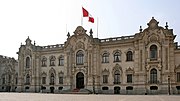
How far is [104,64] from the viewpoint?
208ft

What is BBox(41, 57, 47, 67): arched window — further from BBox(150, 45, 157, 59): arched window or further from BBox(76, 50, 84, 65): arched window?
BBox(150, 45, 157, 59): arched window

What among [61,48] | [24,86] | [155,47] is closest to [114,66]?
[155,47]

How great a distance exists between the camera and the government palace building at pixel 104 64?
5622cm

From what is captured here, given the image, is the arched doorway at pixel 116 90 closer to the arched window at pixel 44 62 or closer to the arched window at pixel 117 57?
the arched window at pixel 117 57

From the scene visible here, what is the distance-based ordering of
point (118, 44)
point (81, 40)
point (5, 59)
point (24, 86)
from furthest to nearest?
point (5, 59) → point (24, 86) → point (81, 40) → point (118, 44)

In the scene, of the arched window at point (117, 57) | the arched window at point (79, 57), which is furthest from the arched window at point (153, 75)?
the arched window at point (79, 57)

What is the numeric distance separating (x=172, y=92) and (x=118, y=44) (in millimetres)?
14453

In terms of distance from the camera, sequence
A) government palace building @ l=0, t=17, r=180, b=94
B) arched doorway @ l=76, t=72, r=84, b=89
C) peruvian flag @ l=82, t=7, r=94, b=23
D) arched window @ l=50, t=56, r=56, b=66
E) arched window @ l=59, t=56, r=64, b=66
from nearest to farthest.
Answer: government palace building @ l=0, t=17, r=180, b=94 < peruvian flag @ l=82, t=7, r=94, b=23 < arched doorway @ l=76, t=72, r=84, b=89 < arched window @ l=59, t=56, r=64, b=66 < arched window @ l=50, t=56, r=56, b=66

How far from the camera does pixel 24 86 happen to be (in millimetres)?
74562

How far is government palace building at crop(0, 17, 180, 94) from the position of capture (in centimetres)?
5622

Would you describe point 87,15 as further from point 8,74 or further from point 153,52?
point 8,74

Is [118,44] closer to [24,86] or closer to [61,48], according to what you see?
[61,48]

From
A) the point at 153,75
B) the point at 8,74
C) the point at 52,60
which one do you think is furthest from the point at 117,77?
the point at 8,74

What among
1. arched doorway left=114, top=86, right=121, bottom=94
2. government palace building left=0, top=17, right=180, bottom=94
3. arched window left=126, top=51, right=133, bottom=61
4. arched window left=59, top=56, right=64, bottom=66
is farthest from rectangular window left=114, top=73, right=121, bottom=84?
arched window left=59, top=56, right=64, bottom=66
